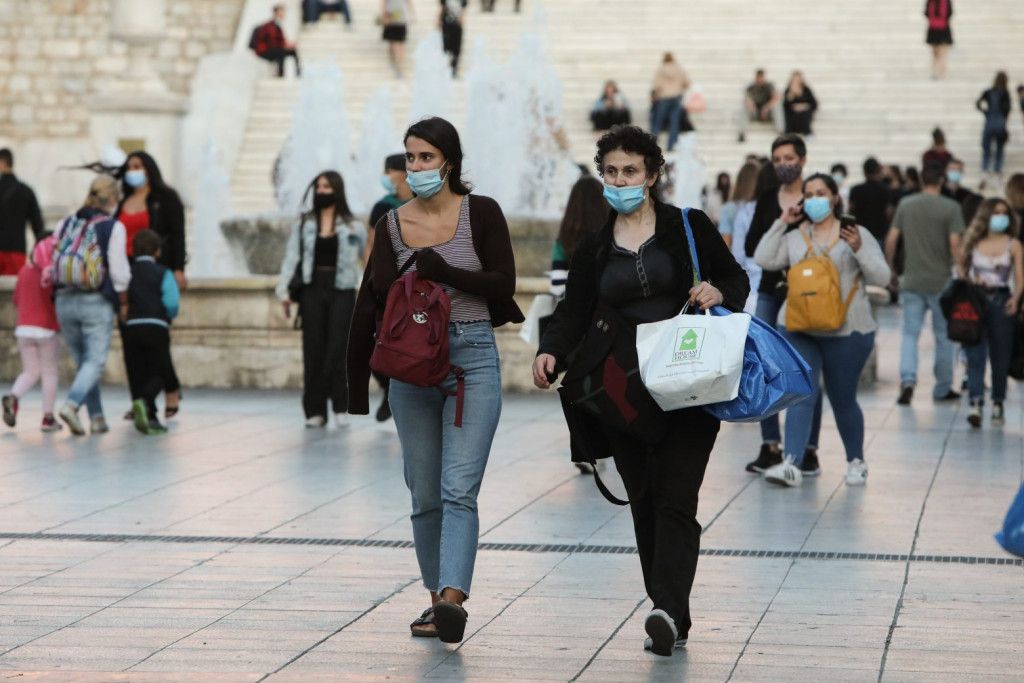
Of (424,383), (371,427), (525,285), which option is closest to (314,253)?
(371,427)

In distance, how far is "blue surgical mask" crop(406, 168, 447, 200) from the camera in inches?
245

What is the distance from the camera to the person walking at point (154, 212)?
12281 mm

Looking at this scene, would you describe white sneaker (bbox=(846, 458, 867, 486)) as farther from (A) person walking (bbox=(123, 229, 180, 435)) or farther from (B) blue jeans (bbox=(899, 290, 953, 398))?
(A) person walking (bbox=(123, 229, 180, 435))

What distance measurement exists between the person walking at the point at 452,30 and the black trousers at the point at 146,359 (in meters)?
18.9

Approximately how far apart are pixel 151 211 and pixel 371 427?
72.1 inches

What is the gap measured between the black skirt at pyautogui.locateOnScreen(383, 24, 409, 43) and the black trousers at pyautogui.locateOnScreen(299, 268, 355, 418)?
65.0 ft

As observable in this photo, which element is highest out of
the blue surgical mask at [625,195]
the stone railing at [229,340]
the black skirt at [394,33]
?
the black skirt at [394,33]

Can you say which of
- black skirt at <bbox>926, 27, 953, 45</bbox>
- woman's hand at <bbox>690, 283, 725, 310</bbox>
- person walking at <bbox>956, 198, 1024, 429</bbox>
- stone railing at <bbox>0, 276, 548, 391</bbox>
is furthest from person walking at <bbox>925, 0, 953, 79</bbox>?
woman's hand at <bbox>690, 283, 725, 310</bbox>

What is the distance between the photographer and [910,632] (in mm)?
6332

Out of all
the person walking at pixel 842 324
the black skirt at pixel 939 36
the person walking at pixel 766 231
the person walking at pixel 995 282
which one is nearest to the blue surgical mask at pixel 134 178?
the person walking at pixel 766 231

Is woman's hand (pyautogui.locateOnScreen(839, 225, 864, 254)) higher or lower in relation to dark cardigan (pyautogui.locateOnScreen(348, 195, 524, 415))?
lower

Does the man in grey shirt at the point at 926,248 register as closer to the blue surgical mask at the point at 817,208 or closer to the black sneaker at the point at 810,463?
the black sneaker at the point at 810,463

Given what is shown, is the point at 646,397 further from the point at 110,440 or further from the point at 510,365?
the point at 510,365

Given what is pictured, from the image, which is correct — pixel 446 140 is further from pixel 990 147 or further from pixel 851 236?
pixel 990 147
